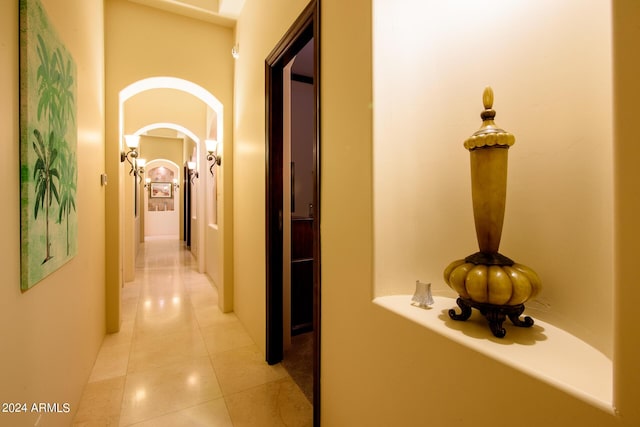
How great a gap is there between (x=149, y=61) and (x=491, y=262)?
386 cm

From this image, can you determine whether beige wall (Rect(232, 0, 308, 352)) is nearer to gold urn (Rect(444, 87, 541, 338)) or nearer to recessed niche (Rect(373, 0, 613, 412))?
recessed niche (Rect(373, 0, 613, 412))

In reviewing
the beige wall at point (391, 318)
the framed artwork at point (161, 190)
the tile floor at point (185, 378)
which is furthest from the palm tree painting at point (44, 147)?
the framed artwork at point (161, 190)

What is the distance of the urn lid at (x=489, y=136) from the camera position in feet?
2.89

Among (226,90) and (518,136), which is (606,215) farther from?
(226,90)

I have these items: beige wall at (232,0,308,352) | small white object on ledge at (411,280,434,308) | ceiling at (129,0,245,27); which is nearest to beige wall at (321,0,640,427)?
small white object on ledge at (411,280,434,308)

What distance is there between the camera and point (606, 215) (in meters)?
0.85

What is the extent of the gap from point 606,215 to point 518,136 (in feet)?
1.25

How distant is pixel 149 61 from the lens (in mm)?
3232

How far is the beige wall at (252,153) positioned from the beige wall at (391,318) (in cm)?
106

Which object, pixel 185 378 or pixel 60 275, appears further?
pixel 185 378

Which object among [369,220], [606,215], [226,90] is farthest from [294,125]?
[606,215]

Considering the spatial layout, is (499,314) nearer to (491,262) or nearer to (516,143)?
(491,262)

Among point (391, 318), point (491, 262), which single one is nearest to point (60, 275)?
point (391, 318)

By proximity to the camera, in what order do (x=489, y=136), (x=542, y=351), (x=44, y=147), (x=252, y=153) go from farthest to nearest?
(x=252, y=153)
(x=44, y=147)
(x=489, y=136)
(x=542, y=351)
